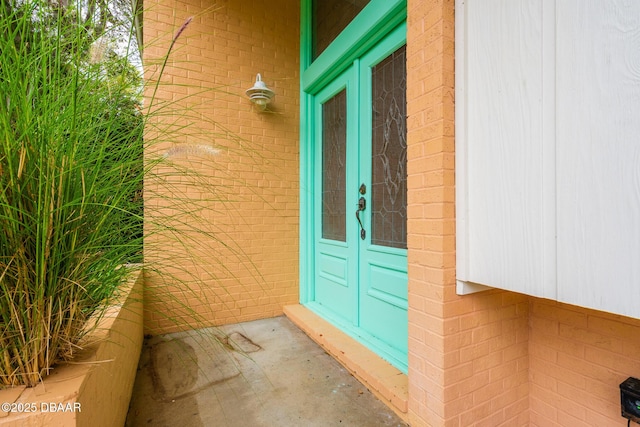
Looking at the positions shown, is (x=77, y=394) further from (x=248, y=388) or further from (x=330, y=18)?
(x=330, y=18)

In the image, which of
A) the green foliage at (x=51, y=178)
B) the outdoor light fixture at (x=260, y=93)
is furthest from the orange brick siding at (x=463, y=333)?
the outdoor light fixture at (x=260, y=93)

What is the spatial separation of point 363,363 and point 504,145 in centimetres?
156

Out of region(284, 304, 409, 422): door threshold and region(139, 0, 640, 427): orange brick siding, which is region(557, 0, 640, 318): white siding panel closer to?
region(139, 0, 640, 427): orange brick siding

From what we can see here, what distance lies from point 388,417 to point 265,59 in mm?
3241

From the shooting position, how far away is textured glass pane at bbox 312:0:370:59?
2621 millimetres

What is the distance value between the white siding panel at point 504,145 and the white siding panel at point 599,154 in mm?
77

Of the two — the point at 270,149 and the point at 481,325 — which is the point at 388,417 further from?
the point at 270,149

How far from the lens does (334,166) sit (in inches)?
114

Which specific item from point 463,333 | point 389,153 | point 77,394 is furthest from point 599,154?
point 77,394

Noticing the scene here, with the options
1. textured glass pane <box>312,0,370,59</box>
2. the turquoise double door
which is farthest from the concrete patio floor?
textured glass pane <box>312,0,370,59</box>

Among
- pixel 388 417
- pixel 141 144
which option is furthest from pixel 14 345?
pixel 388 417

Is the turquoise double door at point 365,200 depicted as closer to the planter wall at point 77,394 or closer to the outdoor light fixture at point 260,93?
the outdoor light fixture at point 260,93

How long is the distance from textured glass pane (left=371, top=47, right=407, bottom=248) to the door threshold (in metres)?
0.79

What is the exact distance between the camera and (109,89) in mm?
838
